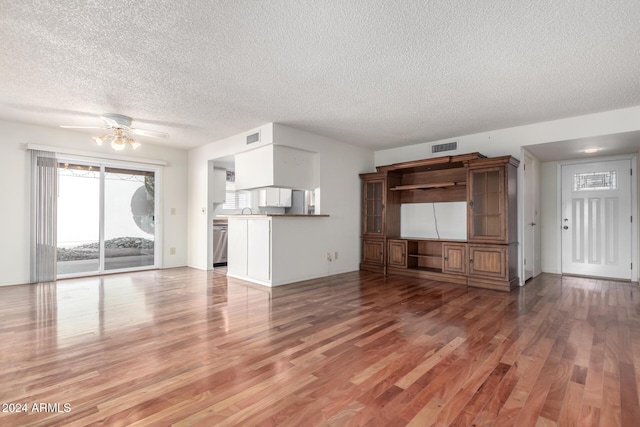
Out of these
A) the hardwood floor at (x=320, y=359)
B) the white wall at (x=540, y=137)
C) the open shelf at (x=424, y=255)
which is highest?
the white wall at (x=540, y=137)

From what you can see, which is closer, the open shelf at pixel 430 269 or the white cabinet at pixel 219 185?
the open shelf at pixel 430 269

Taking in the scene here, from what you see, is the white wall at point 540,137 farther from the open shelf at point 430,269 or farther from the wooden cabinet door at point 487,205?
the open shelf at point 430,269

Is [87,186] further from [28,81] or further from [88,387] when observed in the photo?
[88,387]

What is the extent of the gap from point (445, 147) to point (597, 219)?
291cm

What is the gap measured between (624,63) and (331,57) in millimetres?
2702

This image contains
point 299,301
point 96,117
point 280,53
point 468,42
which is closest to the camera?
point 468,42

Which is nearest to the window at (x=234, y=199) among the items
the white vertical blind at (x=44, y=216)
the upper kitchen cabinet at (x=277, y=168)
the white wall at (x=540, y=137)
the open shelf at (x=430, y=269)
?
the upper kitchen cabinet at (x=277, y=168)

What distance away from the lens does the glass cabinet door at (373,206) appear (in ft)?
19.9

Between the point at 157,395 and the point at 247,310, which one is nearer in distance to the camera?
the point at 157,395

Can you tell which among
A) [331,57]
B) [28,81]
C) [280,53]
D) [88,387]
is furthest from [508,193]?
[28,81]

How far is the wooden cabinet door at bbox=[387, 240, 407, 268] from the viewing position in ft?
18.6

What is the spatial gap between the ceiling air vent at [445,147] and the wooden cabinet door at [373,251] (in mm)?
1971

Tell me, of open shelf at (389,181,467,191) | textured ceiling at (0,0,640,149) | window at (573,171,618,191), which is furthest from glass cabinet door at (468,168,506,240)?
window at (573,171,618,191)

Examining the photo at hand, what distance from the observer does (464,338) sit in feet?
8.89
